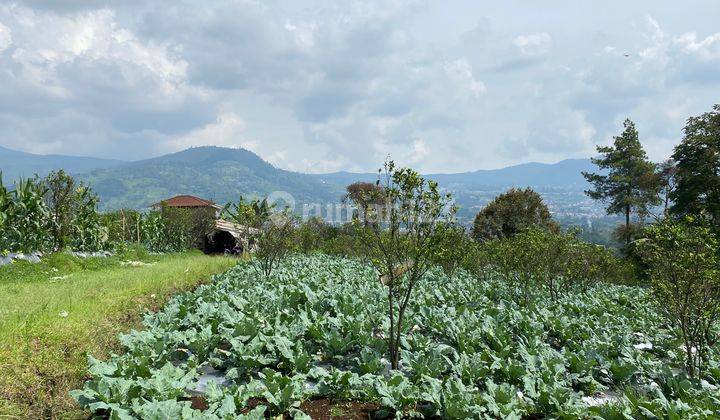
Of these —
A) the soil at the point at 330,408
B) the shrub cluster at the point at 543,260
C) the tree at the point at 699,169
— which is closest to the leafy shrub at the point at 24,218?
the soil at the point at 330,408

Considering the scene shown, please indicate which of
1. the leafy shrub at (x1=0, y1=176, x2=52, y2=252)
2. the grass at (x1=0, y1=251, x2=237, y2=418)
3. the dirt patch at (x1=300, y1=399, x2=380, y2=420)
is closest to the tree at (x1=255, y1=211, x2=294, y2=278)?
the grass at (x1=0, y1=251, x2=237, y2=418)

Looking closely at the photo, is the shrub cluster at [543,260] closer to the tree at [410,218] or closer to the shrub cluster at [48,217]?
the tree at [410,218]

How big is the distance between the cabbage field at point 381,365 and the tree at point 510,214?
25.3 meters

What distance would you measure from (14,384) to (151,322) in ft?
9.80

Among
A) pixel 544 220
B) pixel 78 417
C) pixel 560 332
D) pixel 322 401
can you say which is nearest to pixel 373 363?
pixel 322 401

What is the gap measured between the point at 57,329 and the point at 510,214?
33236 millimetres

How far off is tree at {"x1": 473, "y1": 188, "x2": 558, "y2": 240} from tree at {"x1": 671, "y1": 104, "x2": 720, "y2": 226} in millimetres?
8211

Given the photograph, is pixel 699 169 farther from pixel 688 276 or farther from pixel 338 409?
pixel 338 409

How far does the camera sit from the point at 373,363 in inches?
225

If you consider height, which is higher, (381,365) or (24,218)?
(24,218)

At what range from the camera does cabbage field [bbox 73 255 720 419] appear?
15.0 feet

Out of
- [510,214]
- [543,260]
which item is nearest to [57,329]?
[543,260]

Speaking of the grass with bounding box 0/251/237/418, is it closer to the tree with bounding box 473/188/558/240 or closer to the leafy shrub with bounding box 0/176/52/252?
the leafy shrub with bounding box 0/176/52/252

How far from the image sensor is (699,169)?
26.8 meters
